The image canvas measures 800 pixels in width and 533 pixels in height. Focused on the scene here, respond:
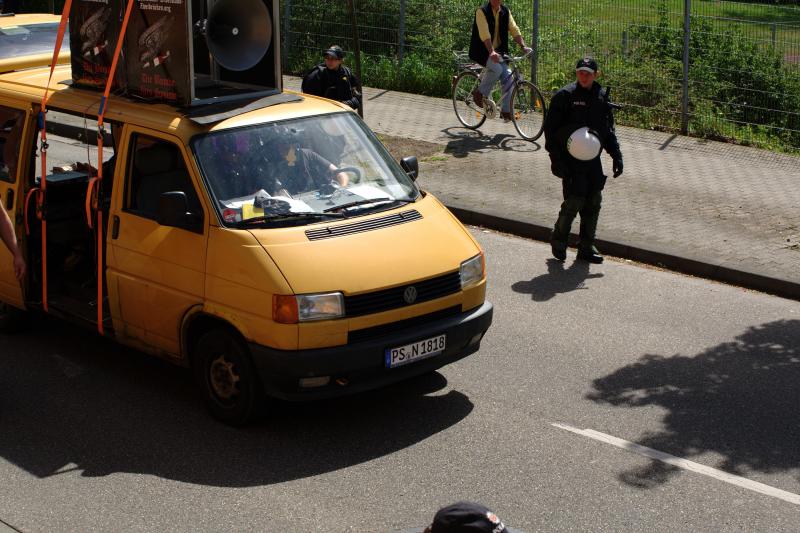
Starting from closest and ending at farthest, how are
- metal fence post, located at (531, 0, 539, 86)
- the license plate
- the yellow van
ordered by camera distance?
1. the yellow van
2. the license plate
3. metal fence post, located at (531, 0, 539, 86)

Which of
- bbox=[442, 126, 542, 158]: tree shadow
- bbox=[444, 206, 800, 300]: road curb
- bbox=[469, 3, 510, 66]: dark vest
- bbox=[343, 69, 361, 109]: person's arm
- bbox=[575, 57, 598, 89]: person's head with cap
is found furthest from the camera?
bbox=[469, 3, 510, 66]: dark vest

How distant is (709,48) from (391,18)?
5.96m

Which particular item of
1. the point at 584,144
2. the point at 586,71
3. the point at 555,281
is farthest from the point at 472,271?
the point at 586,71

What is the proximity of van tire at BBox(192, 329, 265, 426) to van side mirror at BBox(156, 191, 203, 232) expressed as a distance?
0.67 meters

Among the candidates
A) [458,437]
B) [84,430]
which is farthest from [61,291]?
[458,437]

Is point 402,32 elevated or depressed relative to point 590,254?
Result: elevated

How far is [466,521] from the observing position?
3.32m

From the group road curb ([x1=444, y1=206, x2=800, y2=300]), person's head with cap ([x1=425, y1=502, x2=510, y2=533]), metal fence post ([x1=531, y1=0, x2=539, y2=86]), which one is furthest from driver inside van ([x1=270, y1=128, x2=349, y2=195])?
metal fence post ([x1=531, y1=0, x2=539, y2=86])

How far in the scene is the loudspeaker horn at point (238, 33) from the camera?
823cm

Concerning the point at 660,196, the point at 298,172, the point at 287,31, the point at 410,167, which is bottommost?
the point at 660,196

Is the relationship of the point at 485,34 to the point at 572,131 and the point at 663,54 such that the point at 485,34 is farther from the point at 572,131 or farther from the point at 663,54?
the point at 572,131

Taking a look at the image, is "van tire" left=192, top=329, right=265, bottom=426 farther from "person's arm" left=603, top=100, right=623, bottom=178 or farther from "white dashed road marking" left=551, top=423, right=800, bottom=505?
"person's arm" left=603, top=100, right=623, bottom=178

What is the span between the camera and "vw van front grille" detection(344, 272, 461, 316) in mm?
6555

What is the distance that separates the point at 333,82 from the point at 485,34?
370cm
